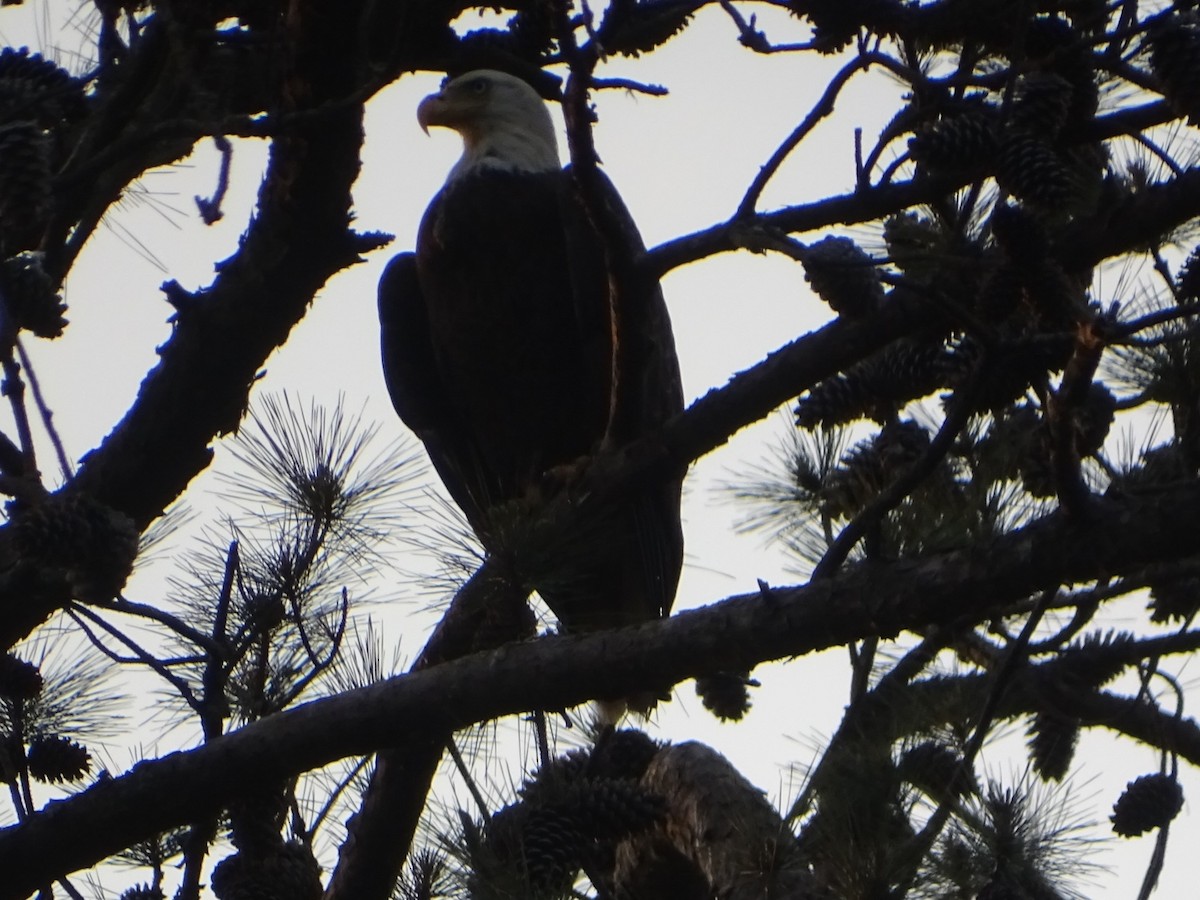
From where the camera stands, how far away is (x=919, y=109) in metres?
2.27

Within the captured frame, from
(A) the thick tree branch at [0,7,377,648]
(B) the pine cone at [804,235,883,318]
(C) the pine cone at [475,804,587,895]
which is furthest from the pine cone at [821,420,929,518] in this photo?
(A) the thick tree branch at [0,7,377,648]

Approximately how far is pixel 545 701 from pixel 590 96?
0.87m

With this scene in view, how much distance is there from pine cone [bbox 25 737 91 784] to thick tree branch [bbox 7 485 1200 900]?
473 millimetres

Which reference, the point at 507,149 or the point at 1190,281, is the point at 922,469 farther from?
the point at 507,149

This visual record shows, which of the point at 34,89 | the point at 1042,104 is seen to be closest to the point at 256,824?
the point at 34,89

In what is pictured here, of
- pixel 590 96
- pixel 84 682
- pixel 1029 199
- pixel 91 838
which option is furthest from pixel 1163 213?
pixel 84 682

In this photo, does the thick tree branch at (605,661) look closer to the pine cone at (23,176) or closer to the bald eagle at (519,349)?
the pine cone at (23,176)

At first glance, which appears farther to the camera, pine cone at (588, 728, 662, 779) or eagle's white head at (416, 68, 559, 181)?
eagle's white head at (416, 68, 559, 181)

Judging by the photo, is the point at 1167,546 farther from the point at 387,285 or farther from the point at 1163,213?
the point at 387,285

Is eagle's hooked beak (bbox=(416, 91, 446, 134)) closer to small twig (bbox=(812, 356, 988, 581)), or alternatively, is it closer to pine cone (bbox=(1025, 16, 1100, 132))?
pine cone (bbox=(1025, 16, 1100, 132))

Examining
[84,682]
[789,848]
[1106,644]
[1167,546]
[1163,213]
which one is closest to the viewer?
[1167,546]

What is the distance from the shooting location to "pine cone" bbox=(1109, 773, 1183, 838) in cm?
247

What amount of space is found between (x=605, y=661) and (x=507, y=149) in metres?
2.44

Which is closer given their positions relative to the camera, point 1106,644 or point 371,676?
point 371,676
